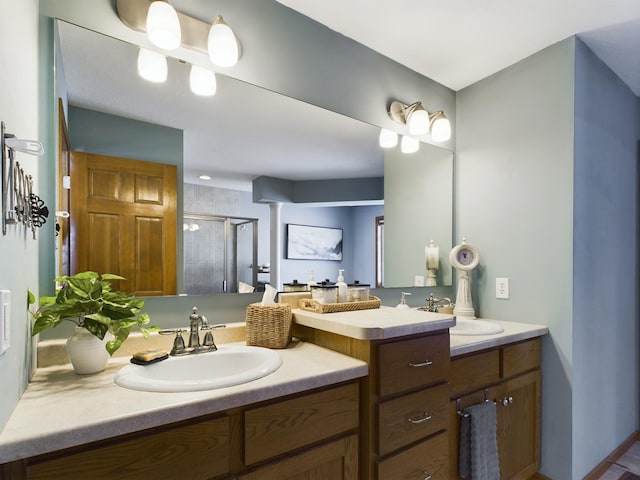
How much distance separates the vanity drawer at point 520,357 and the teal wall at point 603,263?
0.17m

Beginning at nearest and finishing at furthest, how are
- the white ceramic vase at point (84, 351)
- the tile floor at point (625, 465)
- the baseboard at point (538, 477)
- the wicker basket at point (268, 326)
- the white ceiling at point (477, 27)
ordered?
the white ceramic vase at point (84, 351)
the wicker basket at point (268, 326)
the white ceiling at point (477, 27)
the baseboard at point (538, 477)
the tile floor at point (625, 465)

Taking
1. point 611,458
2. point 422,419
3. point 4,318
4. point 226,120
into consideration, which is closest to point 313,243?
point 226,120

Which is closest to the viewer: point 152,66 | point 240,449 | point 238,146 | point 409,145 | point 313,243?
point 240,449

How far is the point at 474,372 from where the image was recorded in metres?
1.58

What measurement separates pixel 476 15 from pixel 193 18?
1272mm

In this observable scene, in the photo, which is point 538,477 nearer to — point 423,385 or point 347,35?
point 423,385

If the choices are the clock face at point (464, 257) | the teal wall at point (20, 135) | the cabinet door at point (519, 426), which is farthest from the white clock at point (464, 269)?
the teal wall at point (20, 135)

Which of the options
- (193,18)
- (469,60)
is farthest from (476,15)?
(193,18)

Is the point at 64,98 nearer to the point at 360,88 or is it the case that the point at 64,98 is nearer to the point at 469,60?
the point at 360,88

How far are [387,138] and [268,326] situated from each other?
127cm

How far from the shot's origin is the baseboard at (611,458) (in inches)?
75.5

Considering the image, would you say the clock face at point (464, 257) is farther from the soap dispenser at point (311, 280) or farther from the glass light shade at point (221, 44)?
the glass light shade at point (221, 44)

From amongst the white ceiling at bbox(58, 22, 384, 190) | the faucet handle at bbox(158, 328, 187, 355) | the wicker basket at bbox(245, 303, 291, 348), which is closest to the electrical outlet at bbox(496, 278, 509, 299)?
the white ceiling at bbox(58, 22, 384, 190)

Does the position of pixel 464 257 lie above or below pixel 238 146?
below
